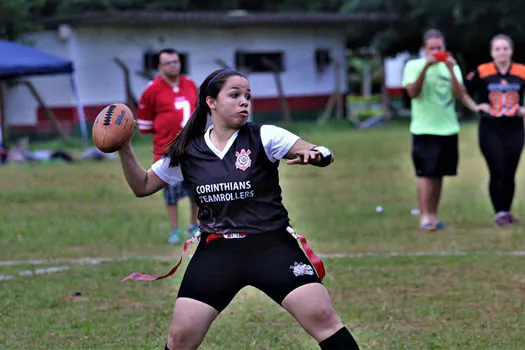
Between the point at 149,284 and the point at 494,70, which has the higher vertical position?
the point at 494,70

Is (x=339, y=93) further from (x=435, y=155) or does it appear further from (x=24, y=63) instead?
(x=435, y=155)

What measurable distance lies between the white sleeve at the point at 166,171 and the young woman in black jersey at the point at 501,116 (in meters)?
6.77

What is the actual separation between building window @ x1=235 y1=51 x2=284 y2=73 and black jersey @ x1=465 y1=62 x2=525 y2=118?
23.6 meters

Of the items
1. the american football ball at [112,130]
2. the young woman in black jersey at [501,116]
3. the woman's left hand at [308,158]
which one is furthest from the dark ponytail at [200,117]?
the young woman in black jersey at [501,116]

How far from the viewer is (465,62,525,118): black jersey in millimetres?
11672

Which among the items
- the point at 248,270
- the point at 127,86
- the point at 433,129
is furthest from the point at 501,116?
the point at 127,86

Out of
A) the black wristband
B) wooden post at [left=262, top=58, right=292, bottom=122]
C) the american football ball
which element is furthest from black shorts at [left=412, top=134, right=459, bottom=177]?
wooden post at [left=262, top=58, right=292, bottom=122]

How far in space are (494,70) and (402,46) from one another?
27.7 meters

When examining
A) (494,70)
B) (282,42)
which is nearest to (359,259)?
(494,70)

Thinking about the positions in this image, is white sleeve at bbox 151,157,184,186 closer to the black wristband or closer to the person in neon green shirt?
the black wristband

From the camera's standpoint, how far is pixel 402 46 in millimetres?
39031

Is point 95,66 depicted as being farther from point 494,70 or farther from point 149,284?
point 149,284

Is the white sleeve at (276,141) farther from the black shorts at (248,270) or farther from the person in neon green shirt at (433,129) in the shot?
the person in neon green shirt at (433,129)

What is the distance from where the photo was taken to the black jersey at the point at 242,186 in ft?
17.3
